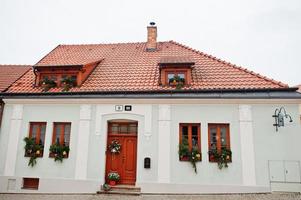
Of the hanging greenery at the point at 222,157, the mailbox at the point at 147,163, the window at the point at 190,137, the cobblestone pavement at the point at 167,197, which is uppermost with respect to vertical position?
the window at the point at 190,137

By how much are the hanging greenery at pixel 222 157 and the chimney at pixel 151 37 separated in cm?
694

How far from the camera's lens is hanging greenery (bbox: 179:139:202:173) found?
9.44 m

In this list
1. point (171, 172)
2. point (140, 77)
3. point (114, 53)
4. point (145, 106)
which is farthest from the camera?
point (114, 53)

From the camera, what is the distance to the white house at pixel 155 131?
30.5 feet

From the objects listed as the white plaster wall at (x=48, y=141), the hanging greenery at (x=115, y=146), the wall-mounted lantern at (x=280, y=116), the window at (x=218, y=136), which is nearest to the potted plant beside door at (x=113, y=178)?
the hanging greenery at (x=115, y=146)

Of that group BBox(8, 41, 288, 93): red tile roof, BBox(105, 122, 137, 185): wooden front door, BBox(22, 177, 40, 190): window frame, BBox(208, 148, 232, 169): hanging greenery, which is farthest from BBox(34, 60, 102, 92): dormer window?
BBox(208, 148, 232, 169): hanging greenery

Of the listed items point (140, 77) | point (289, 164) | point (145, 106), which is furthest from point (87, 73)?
point (289, 164)

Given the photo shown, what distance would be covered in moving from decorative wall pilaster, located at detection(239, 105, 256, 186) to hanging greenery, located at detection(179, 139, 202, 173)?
169cm

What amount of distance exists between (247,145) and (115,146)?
528cm

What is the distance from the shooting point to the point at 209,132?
388 inches

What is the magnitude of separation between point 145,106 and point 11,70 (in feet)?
31.2

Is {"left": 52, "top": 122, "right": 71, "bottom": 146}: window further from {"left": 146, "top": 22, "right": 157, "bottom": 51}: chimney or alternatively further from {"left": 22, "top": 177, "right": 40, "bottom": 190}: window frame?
{"left": 146, "top": 22, "right": 157, "bottom": 51}: chimney

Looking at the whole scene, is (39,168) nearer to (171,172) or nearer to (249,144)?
(171,172)

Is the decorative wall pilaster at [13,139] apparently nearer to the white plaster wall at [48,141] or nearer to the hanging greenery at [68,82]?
the white plaster wall at [48,141]
